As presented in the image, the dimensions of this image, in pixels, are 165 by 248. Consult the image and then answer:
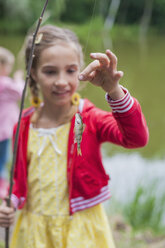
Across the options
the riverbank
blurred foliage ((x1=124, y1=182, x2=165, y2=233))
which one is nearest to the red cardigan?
the riverbank

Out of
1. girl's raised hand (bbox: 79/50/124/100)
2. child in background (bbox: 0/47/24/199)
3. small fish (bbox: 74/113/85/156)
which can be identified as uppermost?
girl's raised hand (bbox: 79/50/124/100)

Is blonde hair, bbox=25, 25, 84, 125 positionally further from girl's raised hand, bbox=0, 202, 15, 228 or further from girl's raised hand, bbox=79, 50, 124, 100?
girl's raised hand, bbox=0, 202, 15, 228

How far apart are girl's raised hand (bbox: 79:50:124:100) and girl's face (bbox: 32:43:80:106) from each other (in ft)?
0.83

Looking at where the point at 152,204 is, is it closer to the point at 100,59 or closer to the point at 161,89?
the point at 100,59

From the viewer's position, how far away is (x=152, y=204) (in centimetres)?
266

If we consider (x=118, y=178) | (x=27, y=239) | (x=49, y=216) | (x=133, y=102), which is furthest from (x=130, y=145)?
(x=118, y=178)

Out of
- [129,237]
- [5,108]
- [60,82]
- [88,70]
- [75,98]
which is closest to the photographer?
[88,70]

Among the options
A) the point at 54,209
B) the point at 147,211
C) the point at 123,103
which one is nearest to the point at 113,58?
the point at 123,103

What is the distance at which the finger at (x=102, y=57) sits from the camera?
2.49 ft

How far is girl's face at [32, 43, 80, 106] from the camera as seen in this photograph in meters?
1.11

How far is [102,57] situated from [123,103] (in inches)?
7.0

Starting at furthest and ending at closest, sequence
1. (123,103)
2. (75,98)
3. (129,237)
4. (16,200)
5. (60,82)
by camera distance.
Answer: (129,237) < (16,200) < (75,98) < (60,82) < (123,103)

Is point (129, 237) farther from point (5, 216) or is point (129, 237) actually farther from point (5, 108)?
point (5, 108)

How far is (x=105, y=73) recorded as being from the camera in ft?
2.69
